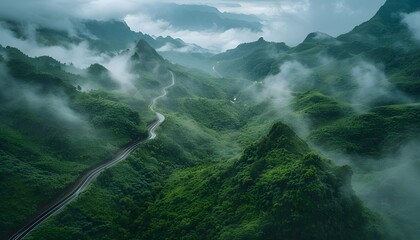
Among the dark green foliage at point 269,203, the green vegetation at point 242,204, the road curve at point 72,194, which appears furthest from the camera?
the road curve at point 72,194

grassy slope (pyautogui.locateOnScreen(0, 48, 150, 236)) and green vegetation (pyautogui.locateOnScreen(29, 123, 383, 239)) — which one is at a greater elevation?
grassy slope (pyautogui.locateOnScreen(0, 48, 150, 236))

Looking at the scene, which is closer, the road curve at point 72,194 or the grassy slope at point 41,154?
the road curve at point 72,194


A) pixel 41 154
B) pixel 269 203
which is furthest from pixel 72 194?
pixel 269 203

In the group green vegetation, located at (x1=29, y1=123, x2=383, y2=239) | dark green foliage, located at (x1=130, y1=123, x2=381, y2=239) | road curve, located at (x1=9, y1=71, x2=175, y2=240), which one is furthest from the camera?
road curve, located at (x1=9, y1=71, x2=175, y2=240)

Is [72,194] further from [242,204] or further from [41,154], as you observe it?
[242,204]

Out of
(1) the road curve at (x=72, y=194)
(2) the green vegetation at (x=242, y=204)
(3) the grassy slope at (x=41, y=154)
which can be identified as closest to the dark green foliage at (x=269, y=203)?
(2) the green vegetation at (x=242, y=204)

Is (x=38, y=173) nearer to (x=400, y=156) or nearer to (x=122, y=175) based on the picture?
(x=122, y=175)

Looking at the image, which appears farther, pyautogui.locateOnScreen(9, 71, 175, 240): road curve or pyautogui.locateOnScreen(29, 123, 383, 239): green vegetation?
pyautogui.locateOnScreen(9, 71, 175, 240): road curve

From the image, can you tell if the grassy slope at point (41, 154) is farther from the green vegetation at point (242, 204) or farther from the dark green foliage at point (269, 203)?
the dark green foliage at point (269, 203)

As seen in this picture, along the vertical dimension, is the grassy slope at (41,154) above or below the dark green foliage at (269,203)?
above

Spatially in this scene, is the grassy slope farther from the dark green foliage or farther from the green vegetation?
the dark green foliage

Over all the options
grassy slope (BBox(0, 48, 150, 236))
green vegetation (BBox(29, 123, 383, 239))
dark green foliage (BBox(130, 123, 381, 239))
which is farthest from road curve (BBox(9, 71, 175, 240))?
dark green foliage (BBox(130, 123, 381, 239))
